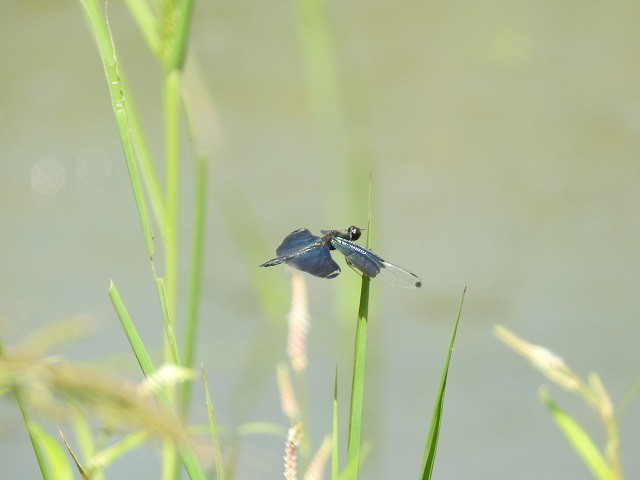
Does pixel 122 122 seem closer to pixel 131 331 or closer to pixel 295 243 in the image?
pixel 131 331

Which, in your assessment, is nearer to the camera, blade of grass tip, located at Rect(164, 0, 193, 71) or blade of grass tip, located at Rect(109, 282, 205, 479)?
blade of grass tip, located at Rect(109, 282, 205, 479)

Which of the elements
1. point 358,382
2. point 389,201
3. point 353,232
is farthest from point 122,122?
point 389,201

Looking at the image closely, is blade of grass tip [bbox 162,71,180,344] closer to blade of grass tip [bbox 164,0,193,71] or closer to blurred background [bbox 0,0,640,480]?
blade of grass tip [bbox 164,0,193,71]

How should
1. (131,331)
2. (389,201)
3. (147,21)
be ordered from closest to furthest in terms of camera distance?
(131,331) < (147,21) < (389,201)

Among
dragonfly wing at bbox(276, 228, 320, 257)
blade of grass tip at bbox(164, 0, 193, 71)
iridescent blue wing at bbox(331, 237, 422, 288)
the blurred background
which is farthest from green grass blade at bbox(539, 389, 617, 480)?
the blurred background

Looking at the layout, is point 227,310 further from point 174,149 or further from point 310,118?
point 174,149

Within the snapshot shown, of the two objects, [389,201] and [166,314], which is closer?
[166,314]
